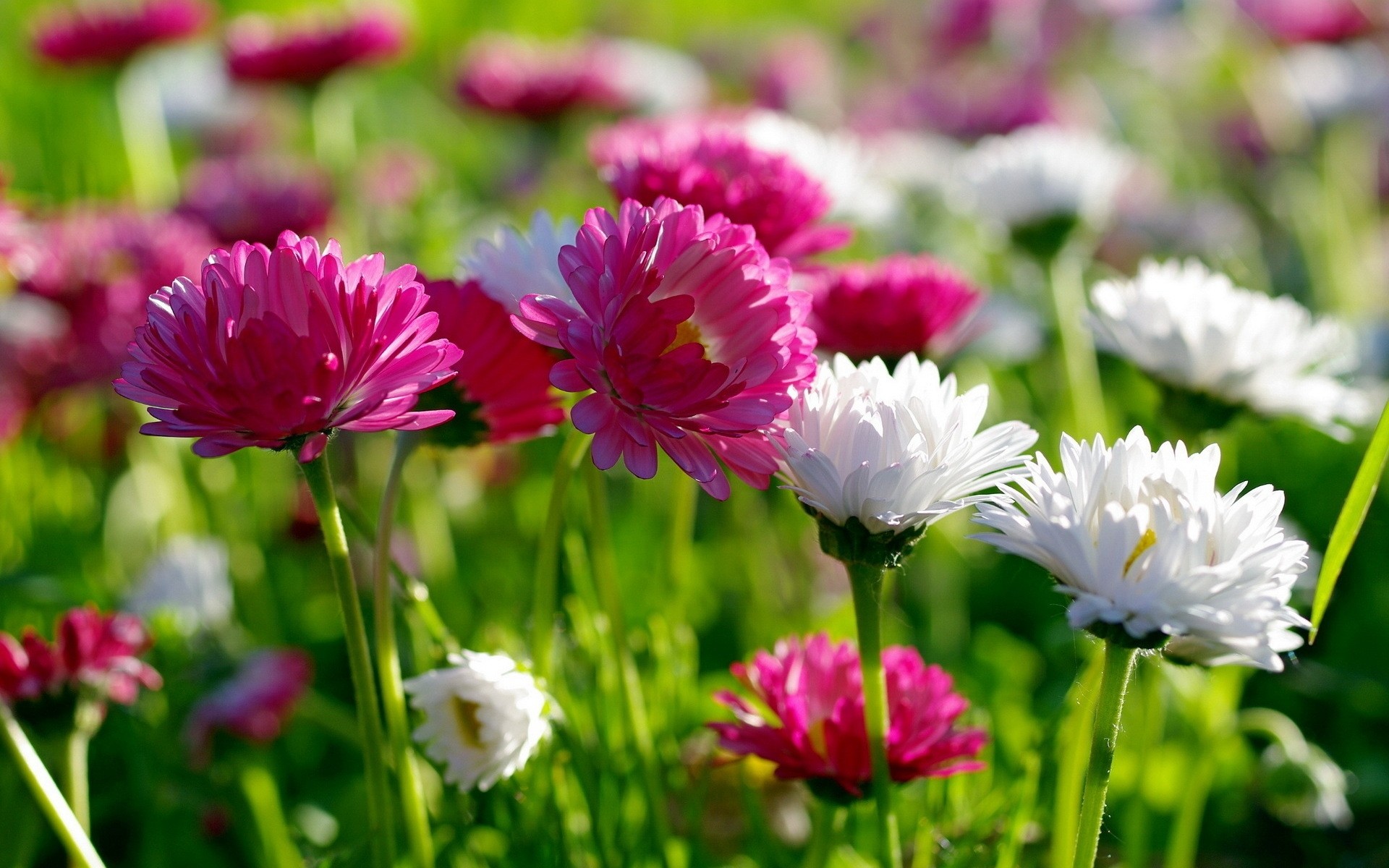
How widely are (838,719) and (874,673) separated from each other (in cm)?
6

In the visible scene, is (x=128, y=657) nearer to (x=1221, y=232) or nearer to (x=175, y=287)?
(x=175, y=287)

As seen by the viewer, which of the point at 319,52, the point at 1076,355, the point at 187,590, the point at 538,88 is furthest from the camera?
the point at 538,88

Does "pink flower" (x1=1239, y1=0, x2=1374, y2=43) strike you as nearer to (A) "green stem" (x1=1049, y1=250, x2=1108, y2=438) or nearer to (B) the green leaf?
(A) "green stem" (x1=1049, y1=250, x2=1108, y2=438)

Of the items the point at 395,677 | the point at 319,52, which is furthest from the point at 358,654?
the point at 319,52

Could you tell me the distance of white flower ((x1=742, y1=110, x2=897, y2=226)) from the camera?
0.82 metres

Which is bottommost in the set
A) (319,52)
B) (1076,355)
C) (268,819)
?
(268,819)

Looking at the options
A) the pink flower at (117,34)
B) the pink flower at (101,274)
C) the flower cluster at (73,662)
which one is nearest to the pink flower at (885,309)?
the flower cluster at (73,662)

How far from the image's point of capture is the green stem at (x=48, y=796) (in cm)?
55

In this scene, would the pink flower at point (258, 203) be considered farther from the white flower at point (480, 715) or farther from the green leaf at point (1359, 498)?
the green leaf at point (1359, 498)

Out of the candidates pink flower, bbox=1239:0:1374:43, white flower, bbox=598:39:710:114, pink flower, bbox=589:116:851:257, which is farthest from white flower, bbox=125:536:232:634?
pink flower, bbox=1239:0:1374:43

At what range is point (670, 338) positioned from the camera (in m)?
0.46

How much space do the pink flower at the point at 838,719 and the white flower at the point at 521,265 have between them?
21 centimetres

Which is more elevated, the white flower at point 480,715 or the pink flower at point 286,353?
the pink flower at point 286,353

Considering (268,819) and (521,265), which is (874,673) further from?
(268,819)
